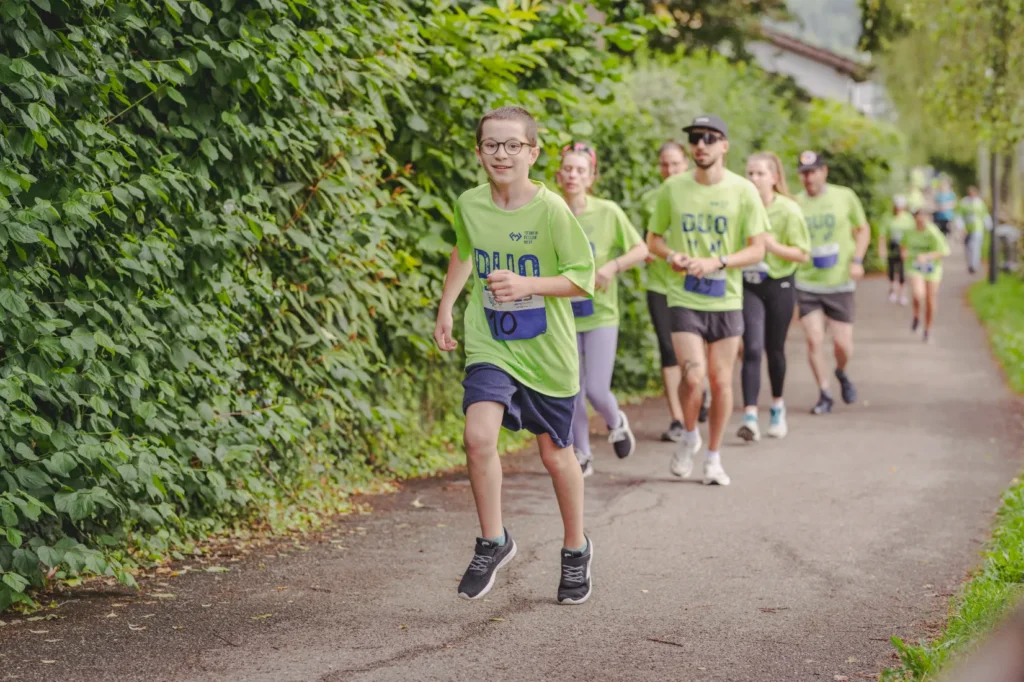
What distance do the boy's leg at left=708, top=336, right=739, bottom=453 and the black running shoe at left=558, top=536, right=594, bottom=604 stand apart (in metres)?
2.92

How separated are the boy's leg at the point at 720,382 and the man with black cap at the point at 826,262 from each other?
3.87 m

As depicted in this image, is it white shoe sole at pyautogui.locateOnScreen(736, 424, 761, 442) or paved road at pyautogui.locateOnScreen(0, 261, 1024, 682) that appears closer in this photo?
paved road at pyautogui.locateOnScreen(0, 261, 1024, 682)

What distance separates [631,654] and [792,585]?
1.34m

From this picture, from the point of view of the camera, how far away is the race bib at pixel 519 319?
5.62 m

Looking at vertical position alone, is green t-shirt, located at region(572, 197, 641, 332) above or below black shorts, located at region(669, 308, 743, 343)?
above

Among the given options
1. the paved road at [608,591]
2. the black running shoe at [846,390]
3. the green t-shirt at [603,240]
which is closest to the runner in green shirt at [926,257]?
the black running shoe at [846,390]

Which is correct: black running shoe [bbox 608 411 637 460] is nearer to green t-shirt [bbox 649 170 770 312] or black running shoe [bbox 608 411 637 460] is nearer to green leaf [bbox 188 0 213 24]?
green t-shirt [bbox 649 170 770 312]

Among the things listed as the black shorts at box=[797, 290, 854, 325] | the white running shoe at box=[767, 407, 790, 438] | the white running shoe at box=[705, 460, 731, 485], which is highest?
the black shorts at box=[797, 290, 854, 325]

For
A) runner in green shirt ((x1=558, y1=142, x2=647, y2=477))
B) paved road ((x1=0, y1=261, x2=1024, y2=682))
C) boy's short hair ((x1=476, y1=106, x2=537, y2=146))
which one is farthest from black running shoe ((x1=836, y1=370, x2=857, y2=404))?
boy's short hair ((x1=476, y1=106, x2=537, y2=146))

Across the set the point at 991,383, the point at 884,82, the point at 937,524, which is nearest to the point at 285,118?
the point at 937,524

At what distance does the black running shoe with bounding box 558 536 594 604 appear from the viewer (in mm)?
5650

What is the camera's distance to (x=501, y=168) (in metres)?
5.49

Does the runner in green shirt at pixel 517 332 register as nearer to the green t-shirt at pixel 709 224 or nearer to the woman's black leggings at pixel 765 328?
the green t-shirt at pixel 709 224

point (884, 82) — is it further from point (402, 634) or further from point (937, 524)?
point (402, 634)
